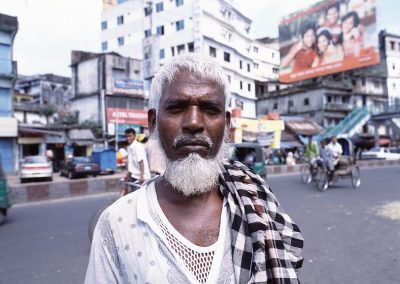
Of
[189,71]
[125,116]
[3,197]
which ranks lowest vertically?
[3,197]

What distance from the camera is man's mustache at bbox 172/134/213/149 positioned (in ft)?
4.23

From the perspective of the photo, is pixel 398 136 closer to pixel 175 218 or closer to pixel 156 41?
pixel 175 218

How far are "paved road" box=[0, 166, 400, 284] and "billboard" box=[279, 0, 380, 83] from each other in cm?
235

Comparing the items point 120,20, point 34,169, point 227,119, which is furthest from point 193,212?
point 120,20

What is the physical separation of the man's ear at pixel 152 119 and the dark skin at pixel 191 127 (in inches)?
3.8

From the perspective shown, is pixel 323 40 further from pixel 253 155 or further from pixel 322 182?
pixel 253 155

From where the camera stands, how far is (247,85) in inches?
135

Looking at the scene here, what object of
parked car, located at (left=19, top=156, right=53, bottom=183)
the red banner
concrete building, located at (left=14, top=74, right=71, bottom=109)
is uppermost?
concrete building, located at (left=14, top=74, right=71, bottom=109)

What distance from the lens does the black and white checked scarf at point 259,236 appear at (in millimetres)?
1188

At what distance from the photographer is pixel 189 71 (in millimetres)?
1326

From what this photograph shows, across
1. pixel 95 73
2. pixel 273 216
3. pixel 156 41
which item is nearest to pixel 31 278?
pixel 273 216

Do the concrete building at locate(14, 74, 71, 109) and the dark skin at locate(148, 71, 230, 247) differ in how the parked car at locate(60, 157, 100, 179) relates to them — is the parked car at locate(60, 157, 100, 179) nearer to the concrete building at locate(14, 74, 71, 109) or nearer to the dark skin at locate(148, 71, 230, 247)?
the dark skin at locate(148, 71, 230, 247)

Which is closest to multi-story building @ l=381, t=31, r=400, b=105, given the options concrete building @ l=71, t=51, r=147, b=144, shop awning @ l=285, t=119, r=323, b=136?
concrete building @ l=71, t=51, r=147, b=144

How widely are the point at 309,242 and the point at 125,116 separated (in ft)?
74.8
